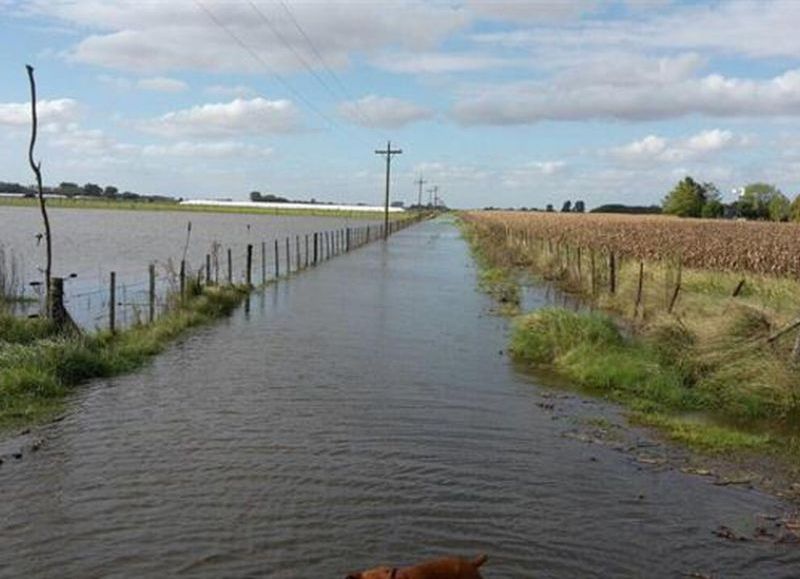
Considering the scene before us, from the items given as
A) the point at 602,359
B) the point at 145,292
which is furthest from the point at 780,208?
the point at 602,359

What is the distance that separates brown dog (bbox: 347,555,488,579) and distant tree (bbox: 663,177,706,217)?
124 metres

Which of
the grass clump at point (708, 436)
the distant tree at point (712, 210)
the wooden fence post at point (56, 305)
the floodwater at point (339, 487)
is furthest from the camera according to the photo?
the distant tree at point (712, 210)

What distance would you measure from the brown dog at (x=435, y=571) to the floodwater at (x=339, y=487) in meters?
1.68

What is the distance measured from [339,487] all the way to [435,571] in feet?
11.7

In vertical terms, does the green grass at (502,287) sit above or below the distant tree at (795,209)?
below

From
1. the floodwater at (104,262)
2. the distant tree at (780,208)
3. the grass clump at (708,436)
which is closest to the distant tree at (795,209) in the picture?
the distant tree at (780,208)

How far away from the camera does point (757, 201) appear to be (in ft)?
434

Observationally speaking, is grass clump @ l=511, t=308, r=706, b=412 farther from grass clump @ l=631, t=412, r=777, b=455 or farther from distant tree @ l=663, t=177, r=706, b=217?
distant tree @ l=663, t=177, r=706, b=217

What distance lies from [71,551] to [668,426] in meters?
7.36

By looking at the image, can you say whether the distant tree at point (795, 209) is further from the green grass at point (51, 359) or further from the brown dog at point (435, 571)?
the brown dog at point (435, 571)

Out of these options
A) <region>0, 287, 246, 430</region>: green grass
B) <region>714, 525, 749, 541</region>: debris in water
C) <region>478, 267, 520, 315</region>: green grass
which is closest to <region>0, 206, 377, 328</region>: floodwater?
<region>0, 287, 246, 430</region>: green grass

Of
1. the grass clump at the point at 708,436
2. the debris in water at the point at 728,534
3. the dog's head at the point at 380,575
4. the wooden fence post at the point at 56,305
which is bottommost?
the debris in water at the point at 728,534

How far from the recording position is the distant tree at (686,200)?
4843 inches

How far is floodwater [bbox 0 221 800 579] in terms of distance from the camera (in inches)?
254
